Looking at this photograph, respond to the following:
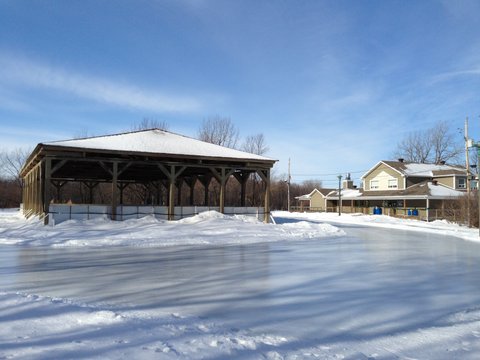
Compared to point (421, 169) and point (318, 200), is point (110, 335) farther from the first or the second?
point (318, 200)

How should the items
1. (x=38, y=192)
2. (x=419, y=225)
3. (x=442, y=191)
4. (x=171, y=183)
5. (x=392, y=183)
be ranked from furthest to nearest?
(x=392, y=183), (x=442, y=191), (x=419, y=225), (x=38, y=192), (x=171, y=183)

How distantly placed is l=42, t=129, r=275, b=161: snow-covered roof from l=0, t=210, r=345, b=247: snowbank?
11.4ft

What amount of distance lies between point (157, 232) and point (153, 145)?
6597mm

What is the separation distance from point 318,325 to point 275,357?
141cm

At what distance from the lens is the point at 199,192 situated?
2109 inches

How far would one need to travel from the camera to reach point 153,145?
2408 centimetres

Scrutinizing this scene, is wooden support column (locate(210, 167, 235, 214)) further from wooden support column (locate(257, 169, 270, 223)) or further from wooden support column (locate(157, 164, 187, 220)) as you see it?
wooden support column (locate(157, 164, 187, 220))

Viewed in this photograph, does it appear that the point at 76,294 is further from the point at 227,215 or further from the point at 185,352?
the point at 227,215

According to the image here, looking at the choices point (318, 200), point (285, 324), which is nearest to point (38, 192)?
point (285, 324)

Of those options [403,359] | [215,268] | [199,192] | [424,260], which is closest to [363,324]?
[403,359]

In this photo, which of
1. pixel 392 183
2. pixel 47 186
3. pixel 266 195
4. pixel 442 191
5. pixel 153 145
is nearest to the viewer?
pixel 47 186

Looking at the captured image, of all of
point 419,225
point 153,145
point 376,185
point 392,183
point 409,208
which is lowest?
point 419,225

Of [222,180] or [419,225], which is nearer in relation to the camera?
[222,180]

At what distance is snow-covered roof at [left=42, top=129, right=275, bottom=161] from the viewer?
73.0ft
